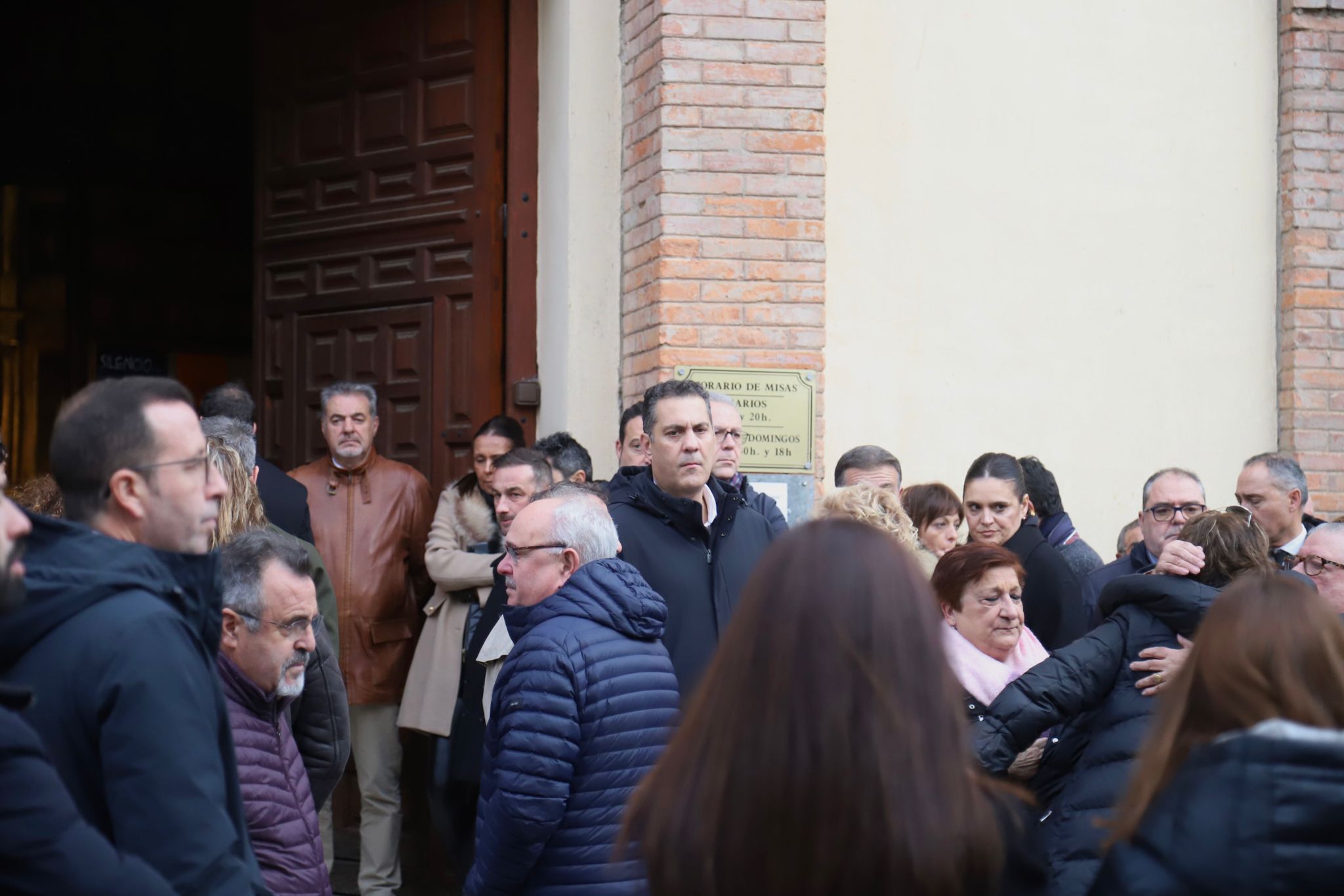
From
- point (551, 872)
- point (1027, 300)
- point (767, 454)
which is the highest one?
point (1027, 300)

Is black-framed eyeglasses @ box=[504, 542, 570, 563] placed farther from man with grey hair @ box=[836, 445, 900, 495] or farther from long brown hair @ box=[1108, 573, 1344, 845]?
man with grey hair @ box=[836, 445, 900, 495]

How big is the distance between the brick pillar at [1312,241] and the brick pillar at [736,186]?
246 centimetres

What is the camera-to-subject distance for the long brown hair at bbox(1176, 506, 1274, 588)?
160 inches

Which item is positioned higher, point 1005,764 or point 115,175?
point 115,175

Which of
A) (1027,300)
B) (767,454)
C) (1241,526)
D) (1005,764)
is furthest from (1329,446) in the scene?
(1005,764)

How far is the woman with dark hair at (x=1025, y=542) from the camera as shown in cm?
569

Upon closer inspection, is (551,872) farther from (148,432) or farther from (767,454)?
(767,454)

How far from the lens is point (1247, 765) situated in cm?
207

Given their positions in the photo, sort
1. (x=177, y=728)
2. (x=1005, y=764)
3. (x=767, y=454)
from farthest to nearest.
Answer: (x=767, y=454)
(x=1005, y=764)
(x=177, y=728)

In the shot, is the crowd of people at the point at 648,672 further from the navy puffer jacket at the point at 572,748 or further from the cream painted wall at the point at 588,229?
the cream painted wall at the point at 588,229

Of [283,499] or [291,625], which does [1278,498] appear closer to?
[283,499]

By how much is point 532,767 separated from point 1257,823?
1.88 meters

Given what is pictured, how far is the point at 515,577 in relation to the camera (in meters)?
4.04

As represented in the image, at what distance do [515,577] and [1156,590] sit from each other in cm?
163
